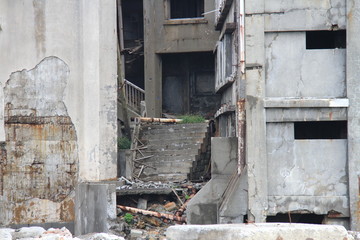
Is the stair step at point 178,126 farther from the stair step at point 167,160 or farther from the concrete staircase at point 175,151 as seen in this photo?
the stair step at point 167,160

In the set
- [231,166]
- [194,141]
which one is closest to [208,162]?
[194,141]

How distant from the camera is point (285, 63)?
465 inches

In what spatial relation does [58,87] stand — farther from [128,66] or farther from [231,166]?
[128,66]

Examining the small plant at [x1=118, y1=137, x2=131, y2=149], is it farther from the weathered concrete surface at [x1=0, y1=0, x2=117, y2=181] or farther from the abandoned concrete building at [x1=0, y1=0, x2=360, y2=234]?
the weathered concrete surface at [x1=0, y1=0, x2=117, y2=181]

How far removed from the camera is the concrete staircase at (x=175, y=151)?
666 inches

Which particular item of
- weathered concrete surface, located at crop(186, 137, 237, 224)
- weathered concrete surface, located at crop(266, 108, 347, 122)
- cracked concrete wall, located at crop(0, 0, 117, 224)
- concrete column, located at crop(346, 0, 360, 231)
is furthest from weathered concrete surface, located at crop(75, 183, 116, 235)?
concrete column, located at crop(346, 0, 360, 231)

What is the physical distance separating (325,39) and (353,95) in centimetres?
218

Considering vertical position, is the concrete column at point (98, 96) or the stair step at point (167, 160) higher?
the concrete column at point (98, 96)

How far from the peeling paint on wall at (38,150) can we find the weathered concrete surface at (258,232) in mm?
6410

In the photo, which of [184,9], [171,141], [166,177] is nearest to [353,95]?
[166,177]

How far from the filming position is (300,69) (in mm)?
11828

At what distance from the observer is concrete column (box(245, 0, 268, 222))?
1164 centimetres

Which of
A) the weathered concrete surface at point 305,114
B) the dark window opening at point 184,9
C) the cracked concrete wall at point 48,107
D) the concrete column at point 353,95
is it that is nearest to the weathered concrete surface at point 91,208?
the cracked concrete wall at point 48,107

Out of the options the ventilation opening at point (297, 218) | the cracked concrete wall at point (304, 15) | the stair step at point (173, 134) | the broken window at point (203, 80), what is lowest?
the ventilation opening at point (297, 218)
